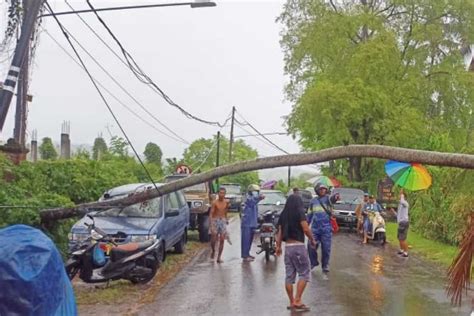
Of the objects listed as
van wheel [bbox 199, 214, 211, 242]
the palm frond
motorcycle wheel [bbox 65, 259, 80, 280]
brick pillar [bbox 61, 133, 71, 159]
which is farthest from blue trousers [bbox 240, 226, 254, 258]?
brick pillar [bbox 61, 133, 71, 159]

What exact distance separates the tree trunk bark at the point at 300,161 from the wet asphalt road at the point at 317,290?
72.1 inches

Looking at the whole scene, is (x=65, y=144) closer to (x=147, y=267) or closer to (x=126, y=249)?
(x=147, y=267)

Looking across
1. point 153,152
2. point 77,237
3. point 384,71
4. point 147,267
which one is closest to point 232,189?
point 153,152

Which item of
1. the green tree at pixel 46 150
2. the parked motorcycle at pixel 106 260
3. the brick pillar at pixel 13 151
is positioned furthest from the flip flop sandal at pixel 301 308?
the green tree at pixel 46 150

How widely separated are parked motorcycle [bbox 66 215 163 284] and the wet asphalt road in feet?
2.21

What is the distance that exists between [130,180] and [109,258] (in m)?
9.48

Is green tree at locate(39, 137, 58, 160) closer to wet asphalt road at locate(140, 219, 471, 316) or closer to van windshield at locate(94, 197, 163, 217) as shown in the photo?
wet asphalt road at locate(140, 219, 471, 316)

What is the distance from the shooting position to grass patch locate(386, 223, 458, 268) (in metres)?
16.7

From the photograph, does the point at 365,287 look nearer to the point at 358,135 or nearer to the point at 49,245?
the point at 49,245

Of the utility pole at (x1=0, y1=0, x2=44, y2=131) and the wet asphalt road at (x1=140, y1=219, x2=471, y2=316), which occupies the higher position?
the utility pole at (x1=0, y1=0, x2=44, y2=131)

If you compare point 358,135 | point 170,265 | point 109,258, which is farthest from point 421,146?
point 109,258

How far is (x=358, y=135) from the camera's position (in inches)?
1357

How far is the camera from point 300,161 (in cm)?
888

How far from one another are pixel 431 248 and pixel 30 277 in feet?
54.2
